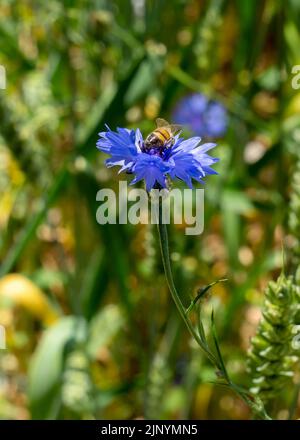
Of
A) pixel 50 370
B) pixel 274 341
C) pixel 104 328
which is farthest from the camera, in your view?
pixel 104 328

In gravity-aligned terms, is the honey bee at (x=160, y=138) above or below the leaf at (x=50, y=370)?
above

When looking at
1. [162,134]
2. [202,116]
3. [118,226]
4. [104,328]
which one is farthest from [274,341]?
[202,116]

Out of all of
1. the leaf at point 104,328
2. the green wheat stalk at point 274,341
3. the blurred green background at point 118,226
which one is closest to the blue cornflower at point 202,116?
the blurred green background at point 118,226

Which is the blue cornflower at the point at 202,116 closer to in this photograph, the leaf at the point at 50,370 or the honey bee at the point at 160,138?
the leaf at the point at 50,370

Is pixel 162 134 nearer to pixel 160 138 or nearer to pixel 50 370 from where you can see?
pixel 160 138

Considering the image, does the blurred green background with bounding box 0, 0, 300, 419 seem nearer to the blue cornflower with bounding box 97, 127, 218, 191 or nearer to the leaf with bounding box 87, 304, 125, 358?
the leaf with bounding box 87, 304, 125, 358

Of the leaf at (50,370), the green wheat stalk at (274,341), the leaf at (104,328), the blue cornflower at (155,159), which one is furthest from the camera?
the leaf at (104,328)
